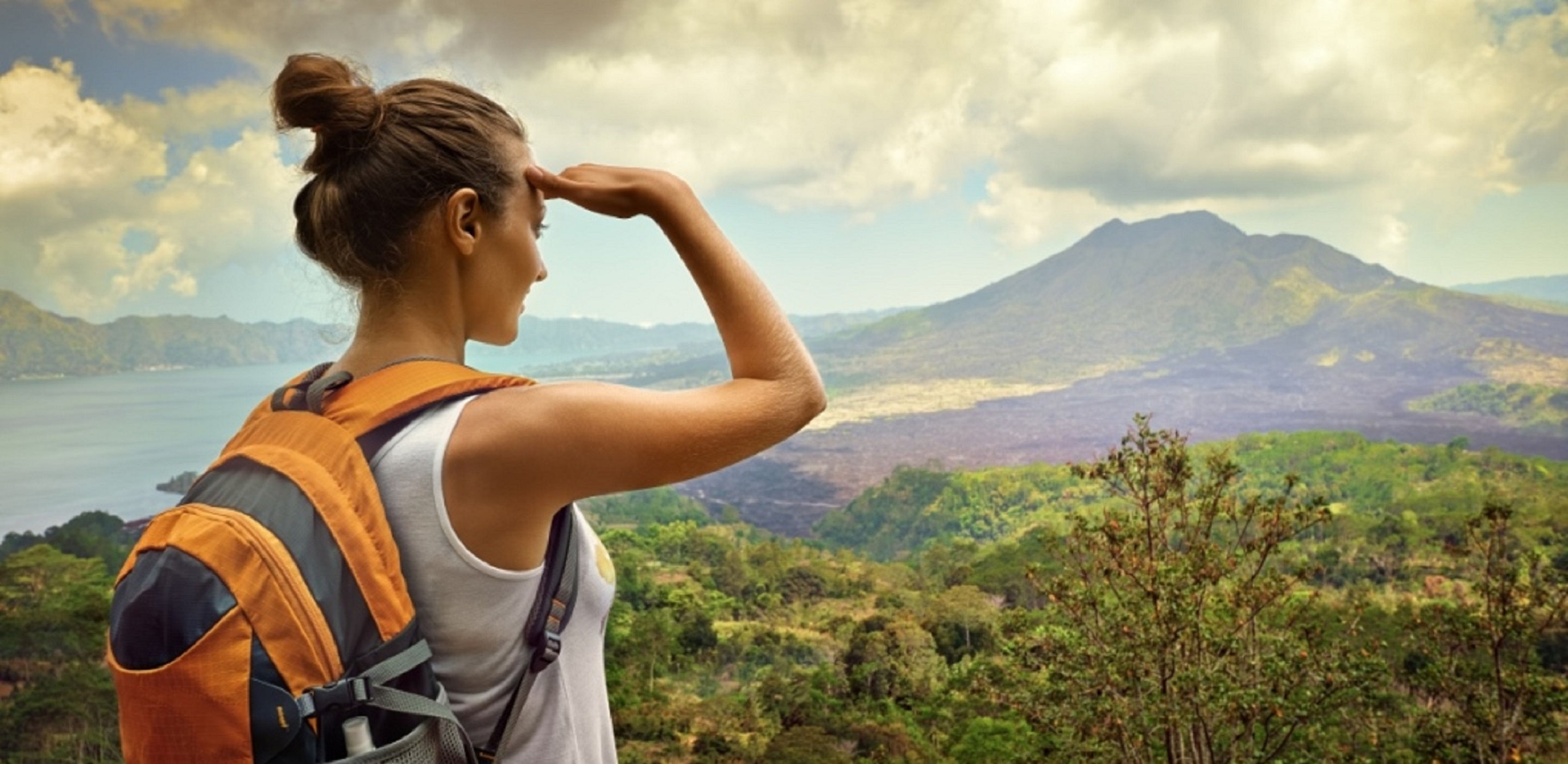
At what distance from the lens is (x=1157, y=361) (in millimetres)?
58656

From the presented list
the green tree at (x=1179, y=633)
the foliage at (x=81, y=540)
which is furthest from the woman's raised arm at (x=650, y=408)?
the foliage at (x=81, y=540)

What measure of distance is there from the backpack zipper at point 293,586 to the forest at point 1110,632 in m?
2.96

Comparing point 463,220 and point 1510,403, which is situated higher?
point 463,220

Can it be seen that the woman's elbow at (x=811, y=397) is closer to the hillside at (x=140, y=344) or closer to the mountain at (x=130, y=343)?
the hillside at (x=140, y=344)

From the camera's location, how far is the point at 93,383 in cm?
2295

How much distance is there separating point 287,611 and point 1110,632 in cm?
338

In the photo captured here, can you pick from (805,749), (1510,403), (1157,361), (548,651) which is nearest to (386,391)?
(548,651)

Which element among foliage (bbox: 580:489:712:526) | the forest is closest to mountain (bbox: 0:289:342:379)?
the forest

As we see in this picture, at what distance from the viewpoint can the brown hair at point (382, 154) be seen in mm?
508

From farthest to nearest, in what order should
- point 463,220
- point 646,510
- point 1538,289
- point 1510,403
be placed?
point 1538,289, point 1510,403, point 646,510, point 463,220

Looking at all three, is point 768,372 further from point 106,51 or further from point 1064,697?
point 106,51

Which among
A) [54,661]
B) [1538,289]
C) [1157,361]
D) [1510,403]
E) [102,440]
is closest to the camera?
[54,661]

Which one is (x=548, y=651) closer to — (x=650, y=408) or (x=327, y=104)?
(x=650, y=408)

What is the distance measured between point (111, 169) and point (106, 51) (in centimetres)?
161
